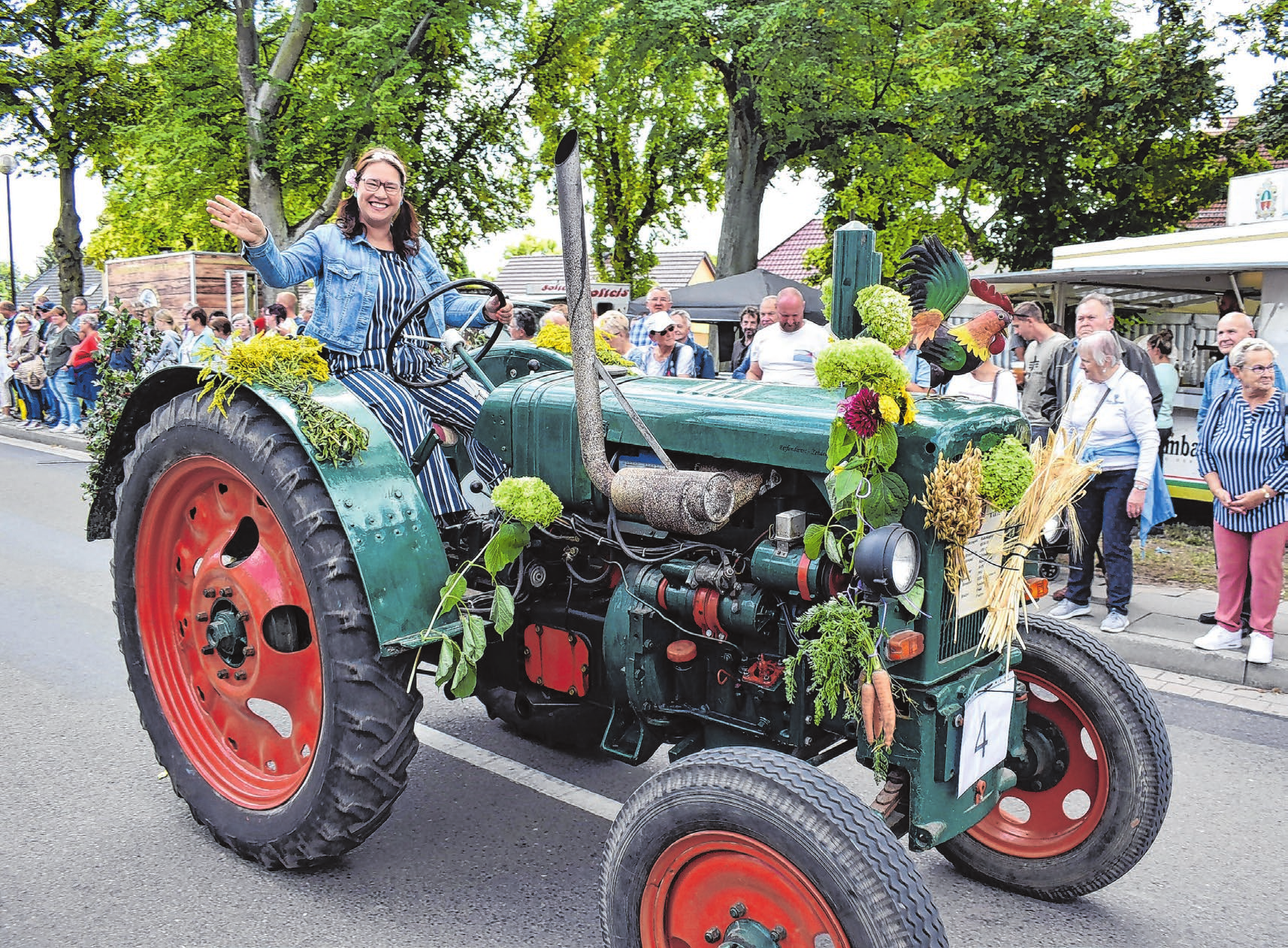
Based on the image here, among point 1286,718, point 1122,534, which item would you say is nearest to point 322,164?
point 1122,534

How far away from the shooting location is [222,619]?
3.18 m

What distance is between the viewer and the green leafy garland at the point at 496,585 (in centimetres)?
279

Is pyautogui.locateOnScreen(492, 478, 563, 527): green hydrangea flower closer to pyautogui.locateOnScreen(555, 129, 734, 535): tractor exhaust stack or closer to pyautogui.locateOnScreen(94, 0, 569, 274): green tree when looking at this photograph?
pyautogui.locateOnScreen(555, 129, 734, 535): tractor exhaust stack

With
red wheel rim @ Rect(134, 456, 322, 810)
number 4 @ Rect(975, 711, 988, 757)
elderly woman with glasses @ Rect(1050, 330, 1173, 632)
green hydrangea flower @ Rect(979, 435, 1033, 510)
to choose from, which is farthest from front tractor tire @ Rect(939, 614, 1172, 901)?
elderly woman with glasses @ Rect(1050, 330, 1173, 632)

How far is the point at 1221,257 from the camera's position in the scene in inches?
366

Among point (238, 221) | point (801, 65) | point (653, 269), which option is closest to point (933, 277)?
point (238, 221)

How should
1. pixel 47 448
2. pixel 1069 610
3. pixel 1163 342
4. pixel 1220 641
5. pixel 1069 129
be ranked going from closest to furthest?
1. pixel 1220 641
2. pixel 1069 610
3. pixel 1163 342
4. pixel 47 448
5. pixel 1069 129

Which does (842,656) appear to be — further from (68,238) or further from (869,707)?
(68,238)

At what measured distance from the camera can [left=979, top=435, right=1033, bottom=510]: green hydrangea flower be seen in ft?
7.97

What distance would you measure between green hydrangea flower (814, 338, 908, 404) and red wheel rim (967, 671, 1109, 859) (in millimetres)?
1226

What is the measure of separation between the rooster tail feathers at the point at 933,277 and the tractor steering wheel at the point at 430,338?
4.18 feet

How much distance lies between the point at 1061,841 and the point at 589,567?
161 centimetres

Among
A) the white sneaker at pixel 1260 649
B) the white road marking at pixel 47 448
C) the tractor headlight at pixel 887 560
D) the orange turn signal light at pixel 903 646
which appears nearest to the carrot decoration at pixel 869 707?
the orange turn signal light at pixel 903 646

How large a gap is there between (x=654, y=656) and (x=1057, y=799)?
52.9 inches
